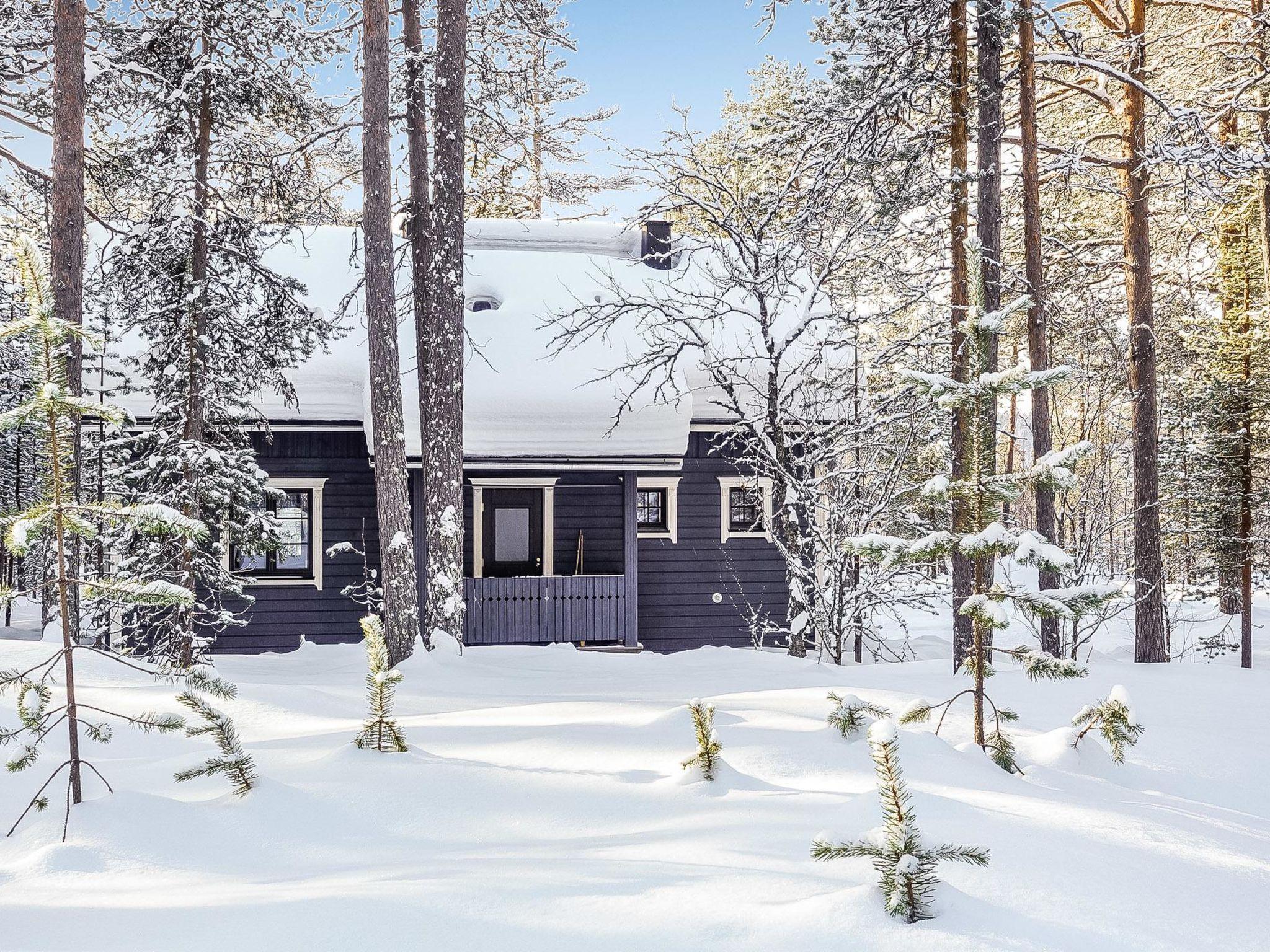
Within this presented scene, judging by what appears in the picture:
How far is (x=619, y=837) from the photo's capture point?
3463 mm

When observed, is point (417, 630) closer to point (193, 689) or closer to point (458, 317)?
point (458, 317)

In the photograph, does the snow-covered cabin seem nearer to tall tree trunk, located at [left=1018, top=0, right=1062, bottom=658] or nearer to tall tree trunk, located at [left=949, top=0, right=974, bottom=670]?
tall tree trunk, located at [left=949, top=0, right=974, bottom=670]

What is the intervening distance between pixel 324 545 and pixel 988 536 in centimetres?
1173

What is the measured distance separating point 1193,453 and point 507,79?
40.8 ft

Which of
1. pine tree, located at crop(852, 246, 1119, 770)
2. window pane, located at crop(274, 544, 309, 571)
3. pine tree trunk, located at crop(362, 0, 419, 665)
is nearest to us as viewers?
pine tree, located at crop(852, 246, 1119, 770)

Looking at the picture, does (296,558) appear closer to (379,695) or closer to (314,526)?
(314,526)

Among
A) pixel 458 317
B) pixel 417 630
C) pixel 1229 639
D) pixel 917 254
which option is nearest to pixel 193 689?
pixel 417 630

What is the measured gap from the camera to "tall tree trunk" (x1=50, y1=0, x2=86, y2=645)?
973 centimetres

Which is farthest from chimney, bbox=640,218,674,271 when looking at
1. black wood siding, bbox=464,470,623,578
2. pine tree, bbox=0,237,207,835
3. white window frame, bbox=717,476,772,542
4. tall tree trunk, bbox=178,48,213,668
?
pine tree, bbox=0,237,207,835

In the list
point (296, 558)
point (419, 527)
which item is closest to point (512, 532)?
point (419, 527)

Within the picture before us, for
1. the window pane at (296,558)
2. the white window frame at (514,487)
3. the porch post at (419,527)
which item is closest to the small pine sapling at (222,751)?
the porch post at (419,527)

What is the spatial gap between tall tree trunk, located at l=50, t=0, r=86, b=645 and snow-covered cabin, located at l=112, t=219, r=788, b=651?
2.80 meters

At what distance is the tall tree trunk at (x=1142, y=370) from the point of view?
38.3 ft

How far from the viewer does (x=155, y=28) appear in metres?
10.7
